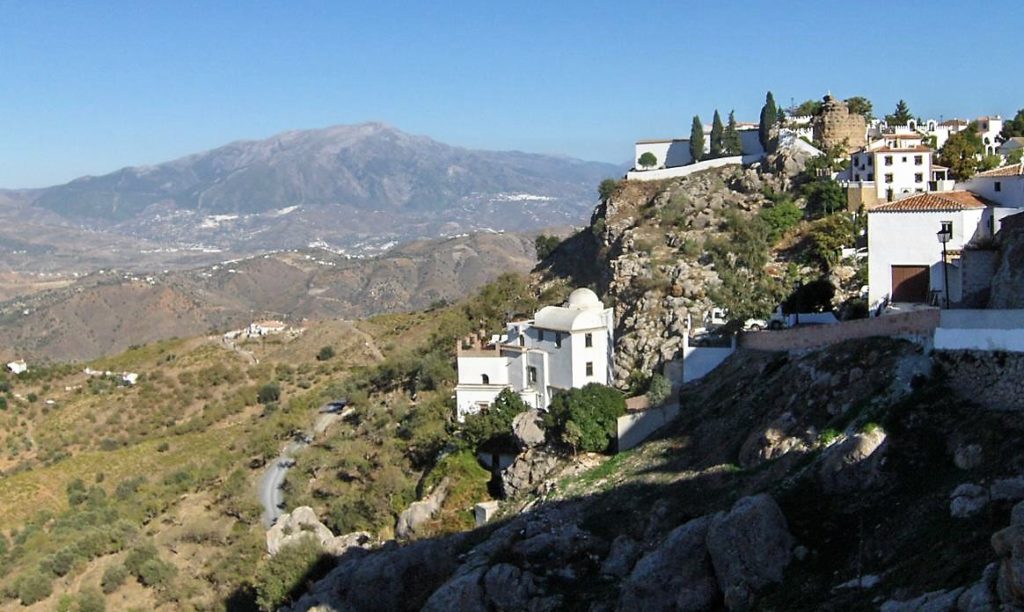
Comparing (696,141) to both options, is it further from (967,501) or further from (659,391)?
(967,501)

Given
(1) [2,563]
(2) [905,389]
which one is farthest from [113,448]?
(2) [905,389]

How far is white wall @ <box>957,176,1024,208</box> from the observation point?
2492cm

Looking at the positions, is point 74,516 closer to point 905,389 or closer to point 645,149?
point 905,389

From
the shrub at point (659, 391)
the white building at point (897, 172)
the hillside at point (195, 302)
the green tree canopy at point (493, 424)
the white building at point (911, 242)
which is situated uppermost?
the white building at point (897, 172)

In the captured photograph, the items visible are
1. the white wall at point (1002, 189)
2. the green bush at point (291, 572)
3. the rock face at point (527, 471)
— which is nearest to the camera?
the green bush at point (291, 572)

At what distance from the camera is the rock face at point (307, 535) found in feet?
78.4

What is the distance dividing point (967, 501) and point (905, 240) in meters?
12.5

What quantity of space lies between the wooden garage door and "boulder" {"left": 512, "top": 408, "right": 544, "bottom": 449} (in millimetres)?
10112

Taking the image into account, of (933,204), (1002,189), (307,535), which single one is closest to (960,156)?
(1002,189)

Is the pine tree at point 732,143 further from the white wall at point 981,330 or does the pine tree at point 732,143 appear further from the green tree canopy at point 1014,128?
the white wall at point 981,330

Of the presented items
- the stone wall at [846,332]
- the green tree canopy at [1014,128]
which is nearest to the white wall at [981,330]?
the stone wall at [846,332]

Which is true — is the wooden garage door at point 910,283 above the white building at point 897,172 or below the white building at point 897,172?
below

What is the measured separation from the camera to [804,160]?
46.2 m

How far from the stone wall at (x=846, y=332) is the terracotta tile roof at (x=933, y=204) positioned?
3891mm
